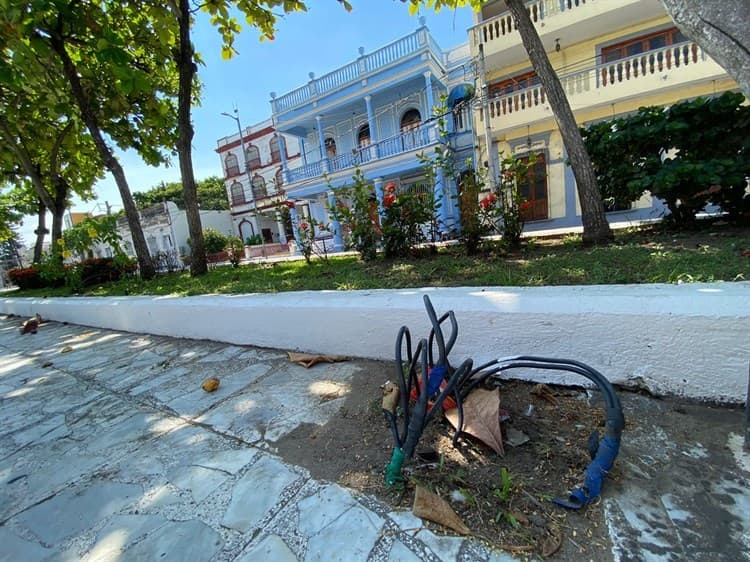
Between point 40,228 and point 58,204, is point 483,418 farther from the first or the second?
point 40,228

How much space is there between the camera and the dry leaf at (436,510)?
1061mm

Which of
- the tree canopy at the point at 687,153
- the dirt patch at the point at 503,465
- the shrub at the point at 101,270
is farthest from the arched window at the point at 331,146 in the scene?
the dirt patch at the point at 503,465

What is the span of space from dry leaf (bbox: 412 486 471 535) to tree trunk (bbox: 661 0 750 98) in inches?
89.1

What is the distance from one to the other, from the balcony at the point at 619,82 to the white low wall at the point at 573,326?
9.06 m

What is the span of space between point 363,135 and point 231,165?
14.3 meters

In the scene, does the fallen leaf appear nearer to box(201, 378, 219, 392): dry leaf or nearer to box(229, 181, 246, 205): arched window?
box(201, 378, 219, 392): dry leaf

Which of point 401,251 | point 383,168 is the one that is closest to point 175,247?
point 383,168

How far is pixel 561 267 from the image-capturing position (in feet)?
9.01

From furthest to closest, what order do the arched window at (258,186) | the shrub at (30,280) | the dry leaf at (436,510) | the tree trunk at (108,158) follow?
the arched window at (258,186)
the shrub at (30,280)
the tree trunk at (108,158)
the dry leaf at (436,510)

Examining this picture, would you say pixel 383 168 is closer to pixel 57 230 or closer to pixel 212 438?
pixel 57 230

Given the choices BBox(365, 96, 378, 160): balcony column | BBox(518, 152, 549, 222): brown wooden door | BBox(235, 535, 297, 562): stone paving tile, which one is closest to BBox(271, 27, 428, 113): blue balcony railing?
BBox(365, 96, 378, 160): balcony column

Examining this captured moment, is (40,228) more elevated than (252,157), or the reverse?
(252,157)

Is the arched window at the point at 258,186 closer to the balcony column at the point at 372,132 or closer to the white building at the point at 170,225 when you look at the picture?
the white building at the point at 170,225

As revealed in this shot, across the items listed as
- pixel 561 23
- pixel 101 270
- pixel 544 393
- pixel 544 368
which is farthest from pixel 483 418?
pixel 561 23
